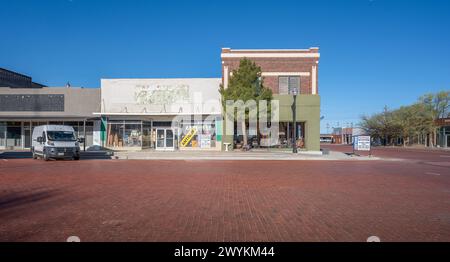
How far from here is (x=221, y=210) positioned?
278 inches

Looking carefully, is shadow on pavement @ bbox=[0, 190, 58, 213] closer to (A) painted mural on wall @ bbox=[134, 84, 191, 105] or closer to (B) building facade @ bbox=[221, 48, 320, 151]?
(A) painted mural on wall @ bbox=[134, 84, 191, 105]

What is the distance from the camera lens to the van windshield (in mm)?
20938

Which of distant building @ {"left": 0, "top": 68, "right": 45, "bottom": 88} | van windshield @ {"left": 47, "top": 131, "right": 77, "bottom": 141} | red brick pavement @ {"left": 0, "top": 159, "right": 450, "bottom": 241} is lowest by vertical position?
red brick pavement @ {"left": 0, "top": 159, "right": 450, "bottom": 241}

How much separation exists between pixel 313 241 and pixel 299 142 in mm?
27029

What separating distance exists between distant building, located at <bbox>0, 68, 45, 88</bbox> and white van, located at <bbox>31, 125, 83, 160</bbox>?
4505 centimetres

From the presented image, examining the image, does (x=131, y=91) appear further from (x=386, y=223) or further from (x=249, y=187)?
(x=386, y=223)

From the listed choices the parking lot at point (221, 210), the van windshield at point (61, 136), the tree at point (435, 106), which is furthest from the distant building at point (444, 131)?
the van windshield at point (61, 136)

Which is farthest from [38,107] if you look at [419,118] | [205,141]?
[419,118]

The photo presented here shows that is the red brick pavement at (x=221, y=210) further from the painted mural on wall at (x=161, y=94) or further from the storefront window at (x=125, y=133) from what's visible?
the painted mural on wall at (x=161, y=94)

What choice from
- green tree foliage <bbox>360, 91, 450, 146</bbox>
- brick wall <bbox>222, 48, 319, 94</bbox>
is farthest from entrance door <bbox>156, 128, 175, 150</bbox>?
green tree foliage <bbox>360, 91, 450, 146</bbox>

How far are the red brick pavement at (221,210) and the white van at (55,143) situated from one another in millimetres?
9283

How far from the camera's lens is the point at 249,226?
5824mm

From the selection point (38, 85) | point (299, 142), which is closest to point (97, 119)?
point (299, 142)

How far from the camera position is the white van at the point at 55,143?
20281mm
